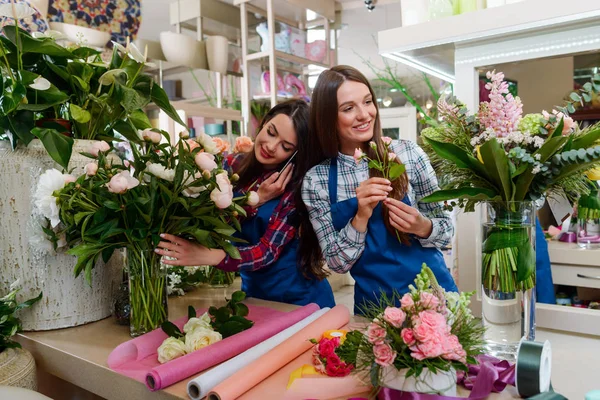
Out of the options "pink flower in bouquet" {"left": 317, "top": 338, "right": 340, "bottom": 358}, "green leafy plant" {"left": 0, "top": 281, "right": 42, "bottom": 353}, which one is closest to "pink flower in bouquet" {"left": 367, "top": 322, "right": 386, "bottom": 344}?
"pink flower in bouquet" {"left": 317, "top": 338, "right": 340, "bottom": 358}

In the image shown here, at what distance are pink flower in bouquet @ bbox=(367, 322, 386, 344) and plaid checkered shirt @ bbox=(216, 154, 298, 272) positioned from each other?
0.63 meters

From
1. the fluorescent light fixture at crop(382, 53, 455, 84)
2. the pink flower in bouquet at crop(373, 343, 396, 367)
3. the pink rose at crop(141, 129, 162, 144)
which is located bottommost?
the pink flower in bouquet at crop(373, 343, 396, 367)

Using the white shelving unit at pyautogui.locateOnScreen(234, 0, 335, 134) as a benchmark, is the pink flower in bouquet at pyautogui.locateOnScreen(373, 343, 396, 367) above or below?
below

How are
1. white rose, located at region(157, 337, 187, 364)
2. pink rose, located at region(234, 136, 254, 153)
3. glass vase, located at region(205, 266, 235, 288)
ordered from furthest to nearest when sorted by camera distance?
pink rose, located at region(234, 136, 254, 153), glass vase, located at region(205, 266, 235, 288), white rose, located at region(157, 337, 187, 364)

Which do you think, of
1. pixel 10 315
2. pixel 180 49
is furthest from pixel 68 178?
pixel 180 49

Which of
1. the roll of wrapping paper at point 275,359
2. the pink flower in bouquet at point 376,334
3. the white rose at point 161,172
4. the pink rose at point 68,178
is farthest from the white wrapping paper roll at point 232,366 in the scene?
the pink rose at point 68,178

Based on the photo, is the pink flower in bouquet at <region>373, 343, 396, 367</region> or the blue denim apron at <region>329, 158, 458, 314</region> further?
the blue denim apron at <region>329, 158, 458, 314</region>

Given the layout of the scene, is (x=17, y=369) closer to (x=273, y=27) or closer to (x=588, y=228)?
(x=588, y=228)

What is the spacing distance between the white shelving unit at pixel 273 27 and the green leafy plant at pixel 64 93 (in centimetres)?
193

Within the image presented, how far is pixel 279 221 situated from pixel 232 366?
607 millimetres

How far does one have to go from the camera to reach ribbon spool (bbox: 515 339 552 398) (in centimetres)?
67

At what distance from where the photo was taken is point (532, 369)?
2.21 feet

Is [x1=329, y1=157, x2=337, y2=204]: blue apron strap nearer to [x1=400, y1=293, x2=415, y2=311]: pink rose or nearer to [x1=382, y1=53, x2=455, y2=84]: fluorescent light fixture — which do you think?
[x1=382, y1=53, x2=455, y2=84]: fluorescent light fixture

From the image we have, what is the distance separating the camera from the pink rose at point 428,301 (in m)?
0.64
